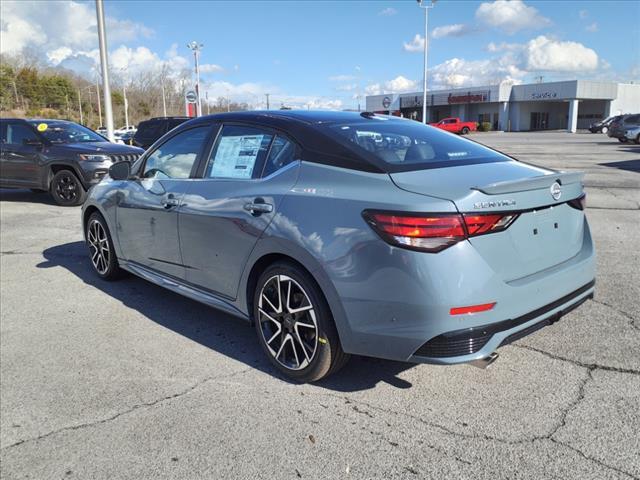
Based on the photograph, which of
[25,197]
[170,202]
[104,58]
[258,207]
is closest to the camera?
[258,207]

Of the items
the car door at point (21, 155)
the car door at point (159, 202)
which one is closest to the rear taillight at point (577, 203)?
the car door at point (159, 202)

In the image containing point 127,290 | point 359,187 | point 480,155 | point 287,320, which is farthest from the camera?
point 127,290

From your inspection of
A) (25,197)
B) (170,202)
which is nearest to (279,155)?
(170,202)

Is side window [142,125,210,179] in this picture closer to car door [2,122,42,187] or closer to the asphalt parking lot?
the asphalt parking lot

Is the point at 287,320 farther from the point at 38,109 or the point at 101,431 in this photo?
the point at 38,109

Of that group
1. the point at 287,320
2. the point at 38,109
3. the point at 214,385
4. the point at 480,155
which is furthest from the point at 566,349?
the point at 38,109

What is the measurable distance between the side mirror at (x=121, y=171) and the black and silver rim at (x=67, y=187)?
6.53 metres

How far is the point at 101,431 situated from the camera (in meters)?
2.98

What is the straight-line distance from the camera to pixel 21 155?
36.4ft

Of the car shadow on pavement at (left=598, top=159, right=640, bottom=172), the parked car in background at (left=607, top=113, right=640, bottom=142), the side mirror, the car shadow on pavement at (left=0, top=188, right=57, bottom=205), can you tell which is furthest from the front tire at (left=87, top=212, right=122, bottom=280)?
the parked car in background at (left=607, top=113, right=640, bottom=142)

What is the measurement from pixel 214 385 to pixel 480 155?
2339mm

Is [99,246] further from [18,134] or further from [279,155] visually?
[18,134]

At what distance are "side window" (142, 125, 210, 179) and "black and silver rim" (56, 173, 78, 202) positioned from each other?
22.8ft

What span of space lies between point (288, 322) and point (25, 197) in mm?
11710
